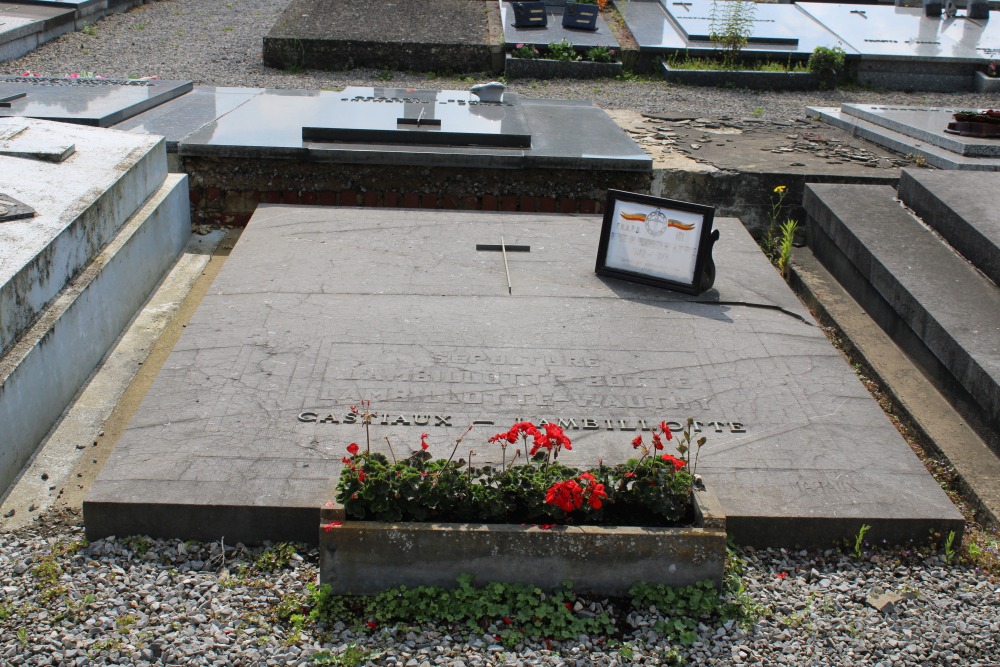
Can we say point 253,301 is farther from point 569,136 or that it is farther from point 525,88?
point 525,88

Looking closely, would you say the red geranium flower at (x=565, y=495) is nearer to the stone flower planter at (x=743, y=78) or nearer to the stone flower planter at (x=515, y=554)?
the stone flower planter at (x=515, y=554)

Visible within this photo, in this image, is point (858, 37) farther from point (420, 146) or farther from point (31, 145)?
point (31, 145)

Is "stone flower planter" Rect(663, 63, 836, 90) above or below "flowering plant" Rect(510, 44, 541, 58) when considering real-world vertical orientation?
below

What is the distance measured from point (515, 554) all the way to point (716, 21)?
35.1 ft

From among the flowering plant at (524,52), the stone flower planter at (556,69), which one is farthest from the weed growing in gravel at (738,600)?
the flowering plant at (524,52)

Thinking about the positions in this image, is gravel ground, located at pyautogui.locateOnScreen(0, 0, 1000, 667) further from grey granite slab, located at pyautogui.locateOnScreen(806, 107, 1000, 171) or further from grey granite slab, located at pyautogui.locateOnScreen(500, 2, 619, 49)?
grey granite slab, located at pyautogui.locateOnScreen(500, 2, 619, 49)

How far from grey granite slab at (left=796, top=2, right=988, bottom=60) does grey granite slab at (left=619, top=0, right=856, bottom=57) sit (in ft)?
0.72

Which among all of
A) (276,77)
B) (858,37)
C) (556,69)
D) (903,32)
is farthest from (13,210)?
(903,32)

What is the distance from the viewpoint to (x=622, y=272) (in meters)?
4.73

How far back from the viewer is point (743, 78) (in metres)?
11.0

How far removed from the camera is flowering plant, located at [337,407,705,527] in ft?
9.11

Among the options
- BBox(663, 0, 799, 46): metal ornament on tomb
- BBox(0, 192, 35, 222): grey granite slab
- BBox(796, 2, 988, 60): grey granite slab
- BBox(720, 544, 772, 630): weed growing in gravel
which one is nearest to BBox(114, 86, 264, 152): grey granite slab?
BBox(0, 192, 35, 222): grey granite slab

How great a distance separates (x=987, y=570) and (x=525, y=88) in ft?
27.6

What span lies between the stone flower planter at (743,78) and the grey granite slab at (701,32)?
18.2 inches
